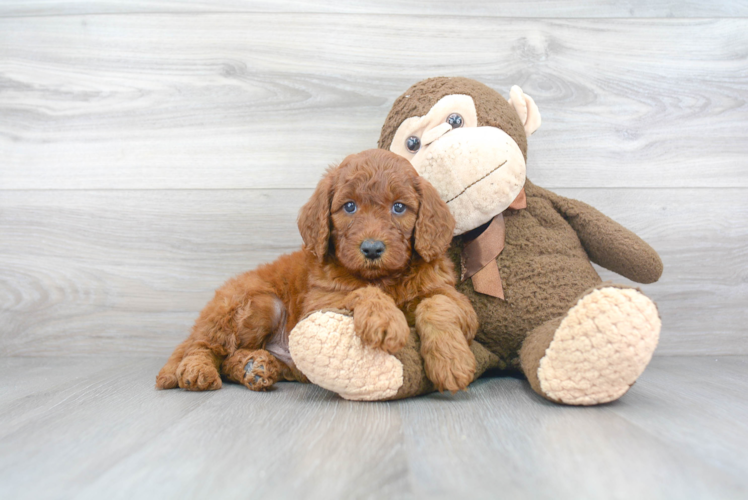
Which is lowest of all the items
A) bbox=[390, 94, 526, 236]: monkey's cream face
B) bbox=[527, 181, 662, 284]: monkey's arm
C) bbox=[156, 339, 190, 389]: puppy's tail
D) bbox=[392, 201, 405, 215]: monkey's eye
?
bbox=[156, 339, 190, 389]: puppy's tail

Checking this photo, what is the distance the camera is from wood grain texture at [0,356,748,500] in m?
0.81

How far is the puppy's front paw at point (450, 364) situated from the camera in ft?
3.87

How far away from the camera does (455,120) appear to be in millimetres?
1497

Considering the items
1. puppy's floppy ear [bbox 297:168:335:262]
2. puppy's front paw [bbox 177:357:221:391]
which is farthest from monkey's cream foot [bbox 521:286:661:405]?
puppy's front paw [bbox 177:357:221:391]

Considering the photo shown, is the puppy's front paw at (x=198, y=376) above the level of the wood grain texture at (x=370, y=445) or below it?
below

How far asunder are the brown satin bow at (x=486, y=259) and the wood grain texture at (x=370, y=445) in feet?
0.91

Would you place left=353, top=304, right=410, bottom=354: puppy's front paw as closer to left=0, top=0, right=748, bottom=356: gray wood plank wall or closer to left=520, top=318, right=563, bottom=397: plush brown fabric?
left=520, top=318, right=563, bottom=397: plush brown fabric

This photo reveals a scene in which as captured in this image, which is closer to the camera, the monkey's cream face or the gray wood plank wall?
the monkey's cream face

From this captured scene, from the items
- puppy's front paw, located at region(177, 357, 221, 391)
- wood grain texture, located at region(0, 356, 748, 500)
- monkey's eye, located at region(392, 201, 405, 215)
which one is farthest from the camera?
puppy's front paw, located at region(177, 357, 221, 391)

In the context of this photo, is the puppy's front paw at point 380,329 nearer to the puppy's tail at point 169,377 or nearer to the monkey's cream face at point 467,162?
the monkey's cream face at point 467,162

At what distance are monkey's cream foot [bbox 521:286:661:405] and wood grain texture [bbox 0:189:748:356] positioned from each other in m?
0.99

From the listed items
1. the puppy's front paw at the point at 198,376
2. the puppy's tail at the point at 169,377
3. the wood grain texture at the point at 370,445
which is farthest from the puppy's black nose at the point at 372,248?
the puppy's tail at the point at 169,377

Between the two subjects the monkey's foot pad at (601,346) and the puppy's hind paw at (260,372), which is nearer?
the monkey's foot pad at (601,346)

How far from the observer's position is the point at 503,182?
1.41 meters
